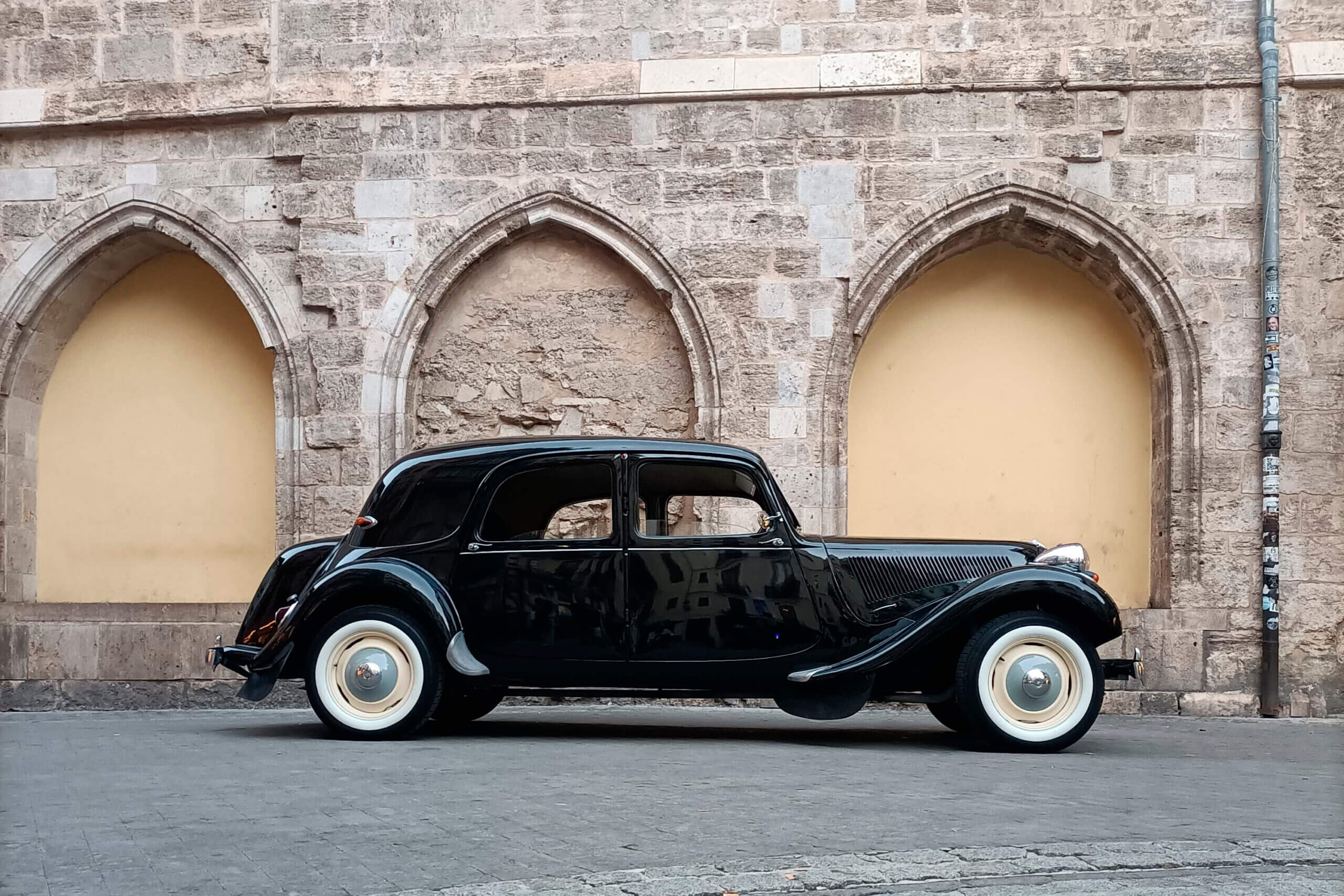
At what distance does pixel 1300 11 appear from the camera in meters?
10.1

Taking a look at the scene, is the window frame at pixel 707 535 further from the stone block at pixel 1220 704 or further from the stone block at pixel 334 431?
the stone block at pixel 1220 704

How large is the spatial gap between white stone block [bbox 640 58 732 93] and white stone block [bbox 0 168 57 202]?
467cm

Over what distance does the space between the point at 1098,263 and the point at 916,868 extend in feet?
24.9

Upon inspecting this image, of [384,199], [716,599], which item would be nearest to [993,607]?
[716,599]

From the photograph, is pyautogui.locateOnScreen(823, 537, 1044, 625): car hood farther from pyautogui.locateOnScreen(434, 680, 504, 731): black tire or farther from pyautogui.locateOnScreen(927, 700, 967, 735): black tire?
pyautogui.locateOnScreen(434, 680, 504, 731): black tire

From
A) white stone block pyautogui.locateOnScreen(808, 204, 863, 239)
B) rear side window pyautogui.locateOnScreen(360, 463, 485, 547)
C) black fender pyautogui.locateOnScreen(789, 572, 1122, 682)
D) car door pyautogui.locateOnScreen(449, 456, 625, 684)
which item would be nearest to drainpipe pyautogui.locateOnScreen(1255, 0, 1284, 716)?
white stone block pyautogui.locateOnScreen(808, 204, 863, 239)

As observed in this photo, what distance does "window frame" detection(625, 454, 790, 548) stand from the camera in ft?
22.3

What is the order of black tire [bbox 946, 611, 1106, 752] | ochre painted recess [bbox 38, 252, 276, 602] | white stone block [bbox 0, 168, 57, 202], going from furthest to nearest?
ochre painted recess [bbox 38, 252, 276, 602]
white stone block [bbox 0, 168, 57, 202]
black tire [bbox 946, 611, 1106, 752]

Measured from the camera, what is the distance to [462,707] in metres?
7.71

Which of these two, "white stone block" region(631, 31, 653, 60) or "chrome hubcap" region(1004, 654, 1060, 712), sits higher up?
"white stone block" region(631, 31, 653, 60)

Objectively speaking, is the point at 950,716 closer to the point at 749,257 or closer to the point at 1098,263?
the point at 749,257

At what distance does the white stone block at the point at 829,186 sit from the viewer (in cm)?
1030

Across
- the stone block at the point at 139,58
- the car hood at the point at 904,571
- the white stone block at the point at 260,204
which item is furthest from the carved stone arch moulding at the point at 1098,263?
the stone block at the point at 139,58

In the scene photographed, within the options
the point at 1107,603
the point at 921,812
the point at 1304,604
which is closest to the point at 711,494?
the point at 1107,603
